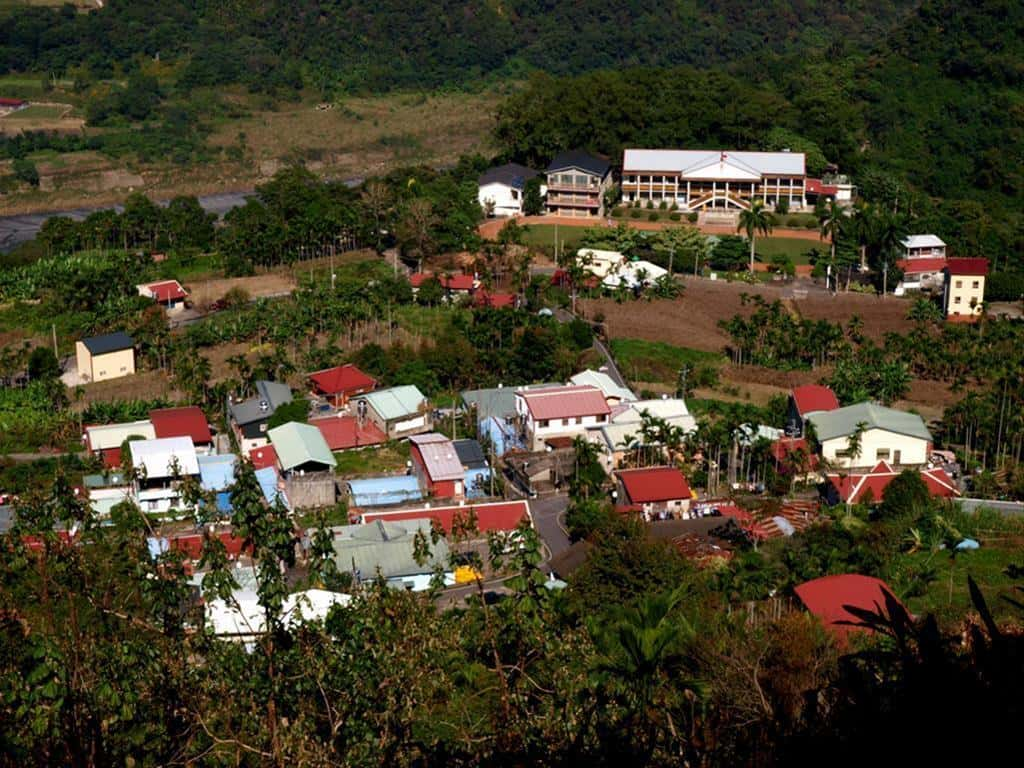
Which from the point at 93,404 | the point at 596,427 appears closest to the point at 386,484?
the point at 596,427

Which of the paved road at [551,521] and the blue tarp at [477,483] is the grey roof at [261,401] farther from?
the paved road at [551,521]

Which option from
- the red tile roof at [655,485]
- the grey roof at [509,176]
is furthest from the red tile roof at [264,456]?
the grey roof at [509,176]

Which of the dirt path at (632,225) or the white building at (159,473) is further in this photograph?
the dirt path at (632,225)

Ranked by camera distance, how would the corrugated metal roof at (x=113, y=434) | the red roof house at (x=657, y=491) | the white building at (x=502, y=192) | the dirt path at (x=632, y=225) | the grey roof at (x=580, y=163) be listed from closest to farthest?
the red roof house at (x=657, y=491) → the corrugated metal roof at (x=113, y=434) → the dirt path at (x=632, y=225) → the grey roof at (x=580, y=163) → the white building at (x=502, y=192)

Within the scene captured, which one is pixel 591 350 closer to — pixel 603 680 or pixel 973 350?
pixel 973 350

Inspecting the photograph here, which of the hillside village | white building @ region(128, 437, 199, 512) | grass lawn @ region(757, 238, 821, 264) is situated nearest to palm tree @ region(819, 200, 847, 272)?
the hillside village

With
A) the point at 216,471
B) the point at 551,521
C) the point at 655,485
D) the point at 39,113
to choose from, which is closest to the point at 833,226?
the point at 655,485

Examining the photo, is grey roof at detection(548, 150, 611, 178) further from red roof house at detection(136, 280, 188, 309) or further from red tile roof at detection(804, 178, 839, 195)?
red roof house at detection(136, 280, 188, 309)
